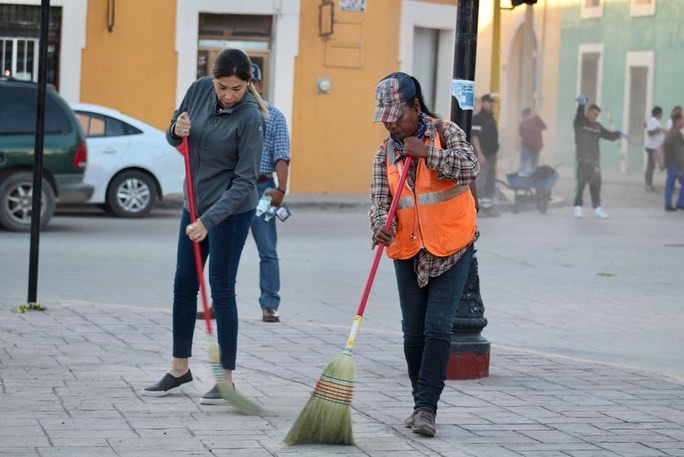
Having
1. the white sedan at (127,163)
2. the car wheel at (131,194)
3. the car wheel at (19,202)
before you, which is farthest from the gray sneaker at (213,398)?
the car wheel at (131,194)

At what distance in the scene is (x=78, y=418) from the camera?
6242mm

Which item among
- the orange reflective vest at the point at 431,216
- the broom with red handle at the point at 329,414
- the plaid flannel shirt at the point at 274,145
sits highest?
the plaid flannel shirt at the point at 274,145

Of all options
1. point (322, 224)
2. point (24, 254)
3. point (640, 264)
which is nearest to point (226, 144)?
point (24, 254)

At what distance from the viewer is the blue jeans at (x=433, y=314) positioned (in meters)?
6.34

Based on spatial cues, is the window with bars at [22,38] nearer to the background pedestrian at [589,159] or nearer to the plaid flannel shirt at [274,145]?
the background pedestrian at [589,159]

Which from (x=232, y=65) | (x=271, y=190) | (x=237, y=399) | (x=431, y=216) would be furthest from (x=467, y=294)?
(x=271, y=190)

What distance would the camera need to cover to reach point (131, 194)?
18953 millimetres

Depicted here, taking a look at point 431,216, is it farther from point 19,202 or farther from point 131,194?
point 131,194

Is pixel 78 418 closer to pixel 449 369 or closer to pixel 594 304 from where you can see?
pixel 449 369

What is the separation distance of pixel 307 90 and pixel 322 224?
5.12m

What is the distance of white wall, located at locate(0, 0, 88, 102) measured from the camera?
75.8 feet

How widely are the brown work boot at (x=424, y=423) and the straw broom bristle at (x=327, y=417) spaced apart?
1.18ft

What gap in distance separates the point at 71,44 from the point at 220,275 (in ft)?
56.4

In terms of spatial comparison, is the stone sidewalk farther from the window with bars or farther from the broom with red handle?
the window with bars
